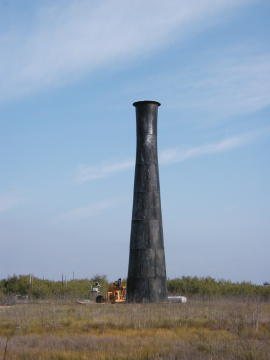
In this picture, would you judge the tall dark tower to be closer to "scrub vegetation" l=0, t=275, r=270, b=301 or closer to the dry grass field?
the dry grass field

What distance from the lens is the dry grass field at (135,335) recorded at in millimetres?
11977

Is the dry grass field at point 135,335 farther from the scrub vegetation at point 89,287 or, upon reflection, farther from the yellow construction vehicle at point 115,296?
the scrub vegetation at point 89,287

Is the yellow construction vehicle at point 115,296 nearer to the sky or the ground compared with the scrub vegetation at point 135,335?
nearer to the sky

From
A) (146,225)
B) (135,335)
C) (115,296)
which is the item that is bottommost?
(135,335)

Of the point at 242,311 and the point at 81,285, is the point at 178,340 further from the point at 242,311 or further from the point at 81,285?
the point at 81,285

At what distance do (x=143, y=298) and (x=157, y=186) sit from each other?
531 cm

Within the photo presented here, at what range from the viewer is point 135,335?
50.8 ft

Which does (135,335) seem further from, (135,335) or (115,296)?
(115,296)

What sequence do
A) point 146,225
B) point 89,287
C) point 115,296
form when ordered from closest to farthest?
point 146,225 < point 115,296 < point 89,287

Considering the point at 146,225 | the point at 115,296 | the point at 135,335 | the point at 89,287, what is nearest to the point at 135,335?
the point at 135,335

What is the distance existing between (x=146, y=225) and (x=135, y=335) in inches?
513

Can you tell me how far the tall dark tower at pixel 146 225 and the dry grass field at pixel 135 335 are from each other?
5997 millimetres

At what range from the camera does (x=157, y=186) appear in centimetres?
2900

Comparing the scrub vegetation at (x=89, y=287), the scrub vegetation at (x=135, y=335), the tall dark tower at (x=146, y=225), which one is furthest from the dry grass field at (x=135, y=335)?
the scrub vegetation at (x=89, y=287)
